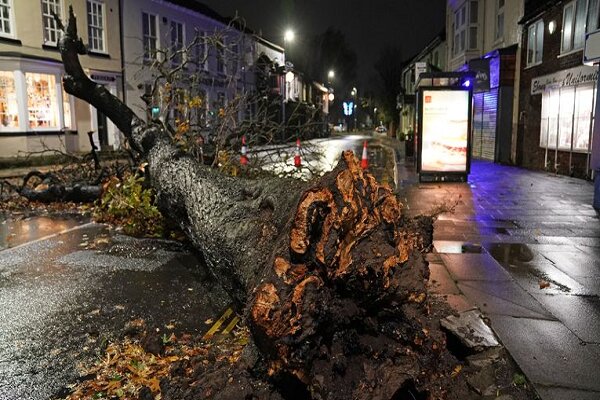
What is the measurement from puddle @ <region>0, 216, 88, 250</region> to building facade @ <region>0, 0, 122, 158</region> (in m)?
10.1

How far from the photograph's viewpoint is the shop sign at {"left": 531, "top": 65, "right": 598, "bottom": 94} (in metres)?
13.9

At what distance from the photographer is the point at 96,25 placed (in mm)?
23750

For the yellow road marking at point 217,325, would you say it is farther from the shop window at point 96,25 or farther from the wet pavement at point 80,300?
the shop window at point 96,25

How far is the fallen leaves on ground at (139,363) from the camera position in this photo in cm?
343

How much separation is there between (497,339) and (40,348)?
148 inches

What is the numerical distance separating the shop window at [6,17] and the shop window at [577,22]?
20701mm

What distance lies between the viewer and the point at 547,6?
53.9 ft

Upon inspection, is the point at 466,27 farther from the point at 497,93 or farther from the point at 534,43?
the point at 534,43

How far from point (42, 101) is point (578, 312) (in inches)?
894

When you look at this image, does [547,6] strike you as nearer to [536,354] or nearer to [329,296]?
[536,354]

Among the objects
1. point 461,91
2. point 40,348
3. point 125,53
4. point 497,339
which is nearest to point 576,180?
point 461,91

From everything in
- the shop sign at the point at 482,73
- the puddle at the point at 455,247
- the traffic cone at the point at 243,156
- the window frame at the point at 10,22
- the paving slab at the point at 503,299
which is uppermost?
the window frame at the point at 10,22

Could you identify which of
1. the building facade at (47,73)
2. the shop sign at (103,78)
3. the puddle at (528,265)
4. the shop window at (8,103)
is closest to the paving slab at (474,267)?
the puddle at (528,265)

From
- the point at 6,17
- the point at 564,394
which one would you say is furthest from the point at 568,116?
the point at 6,17
